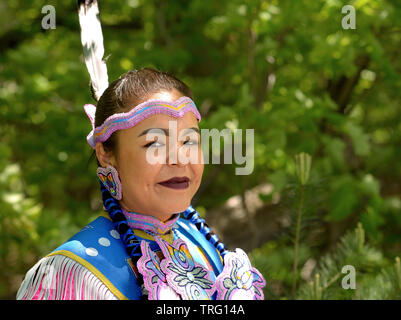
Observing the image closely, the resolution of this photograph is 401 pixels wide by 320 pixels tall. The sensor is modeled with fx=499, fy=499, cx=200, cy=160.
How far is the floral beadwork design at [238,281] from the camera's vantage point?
1523mm

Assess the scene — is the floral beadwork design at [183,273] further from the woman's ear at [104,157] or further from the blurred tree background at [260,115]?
the blurred tree background at [260,115]

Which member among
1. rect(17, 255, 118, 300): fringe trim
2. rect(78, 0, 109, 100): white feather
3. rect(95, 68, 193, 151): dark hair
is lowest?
rect(17, 255, 118, 300): fringe trim

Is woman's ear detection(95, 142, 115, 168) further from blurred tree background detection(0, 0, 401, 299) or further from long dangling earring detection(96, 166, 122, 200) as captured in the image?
blurred tree background detection(0, 0, 401, 299)

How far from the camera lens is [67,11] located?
12.7 feet

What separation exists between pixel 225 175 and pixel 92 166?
1.10 meters

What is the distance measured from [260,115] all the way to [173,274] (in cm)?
164

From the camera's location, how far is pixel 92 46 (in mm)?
1778

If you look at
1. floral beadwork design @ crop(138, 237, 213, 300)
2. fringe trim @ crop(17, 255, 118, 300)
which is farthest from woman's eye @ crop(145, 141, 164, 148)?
fringe trim @ crop(17, 255, 118, 300)

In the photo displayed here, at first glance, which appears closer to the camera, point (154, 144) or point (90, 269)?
point (90, 269)

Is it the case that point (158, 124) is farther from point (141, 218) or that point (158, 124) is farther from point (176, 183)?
point (141, 218)

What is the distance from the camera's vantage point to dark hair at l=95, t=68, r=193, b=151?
59.5 inches

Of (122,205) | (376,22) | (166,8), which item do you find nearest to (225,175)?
(166,8)

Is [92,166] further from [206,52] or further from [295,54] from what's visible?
[295,54]

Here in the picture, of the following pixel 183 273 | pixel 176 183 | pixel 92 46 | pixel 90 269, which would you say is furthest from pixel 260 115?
pixel 90 269
